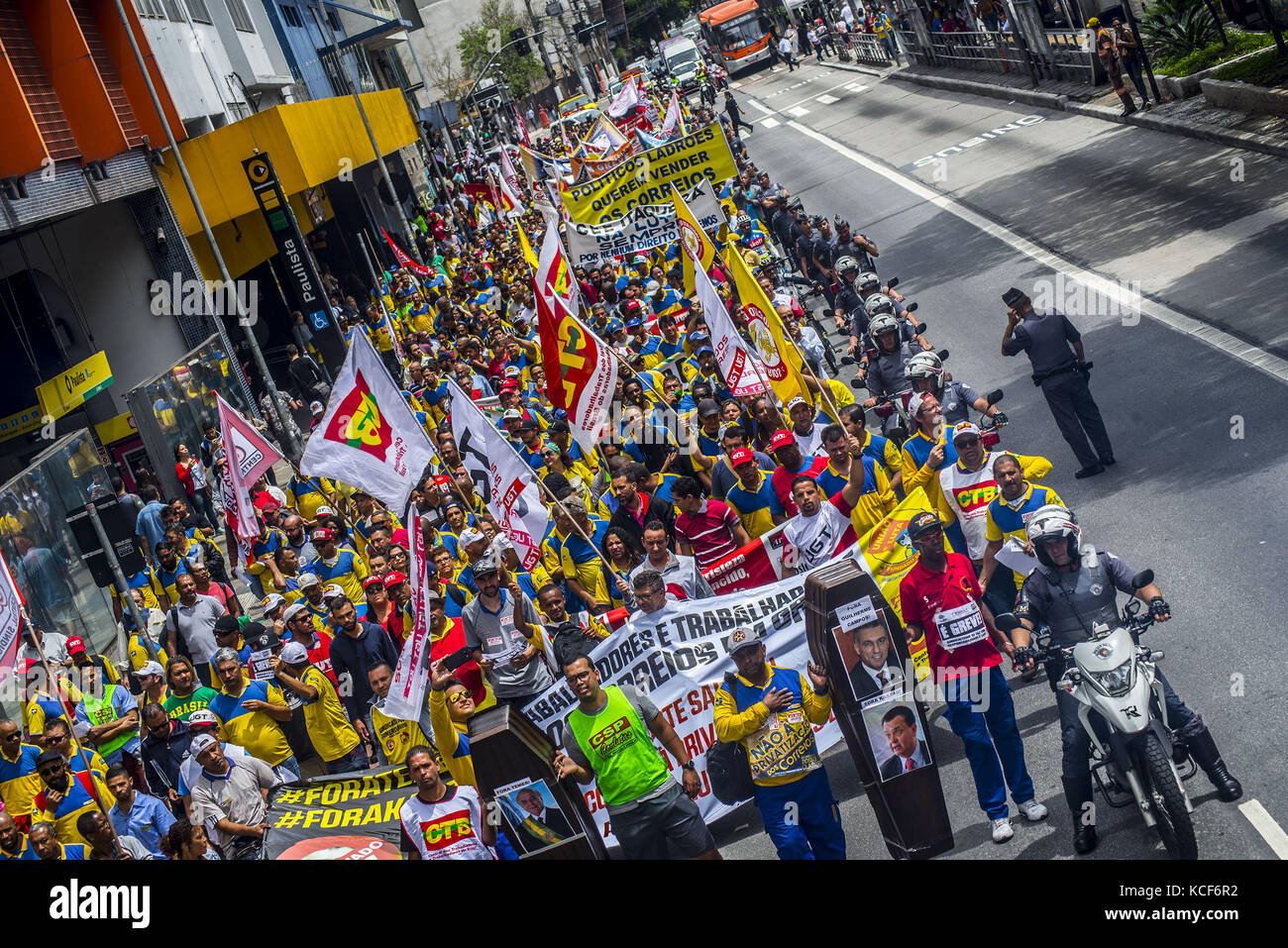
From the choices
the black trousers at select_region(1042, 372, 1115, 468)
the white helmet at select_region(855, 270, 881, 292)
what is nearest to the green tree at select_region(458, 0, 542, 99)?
the white helmet at select_region(855, 270, 881, 292)

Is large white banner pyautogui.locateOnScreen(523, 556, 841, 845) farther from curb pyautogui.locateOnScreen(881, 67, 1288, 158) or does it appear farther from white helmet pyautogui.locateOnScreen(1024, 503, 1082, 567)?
curb pyautogui.locateOnScreen(881, 67, 1288, 158)

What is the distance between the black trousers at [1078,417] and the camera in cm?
1159

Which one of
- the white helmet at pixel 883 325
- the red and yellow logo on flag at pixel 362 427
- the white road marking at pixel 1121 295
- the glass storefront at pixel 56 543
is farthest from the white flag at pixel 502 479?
the glass storefront at pixel 56 543

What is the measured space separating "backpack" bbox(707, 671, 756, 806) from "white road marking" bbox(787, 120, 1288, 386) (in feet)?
7.95

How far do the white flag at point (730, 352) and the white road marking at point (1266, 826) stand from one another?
6379 millimetres

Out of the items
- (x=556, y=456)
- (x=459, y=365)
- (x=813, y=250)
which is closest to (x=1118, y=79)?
(x=813, y=250)

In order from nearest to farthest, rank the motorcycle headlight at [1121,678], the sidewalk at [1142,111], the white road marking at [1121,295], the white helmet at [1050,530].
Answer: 1. the motorcycle headlight at [1121,678]
2. the white helmet at [1050,530]
3. the white road marking at [1121,295]
4. the sidewalk at [1142,111]

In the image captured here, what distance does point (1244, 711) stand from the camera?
7.46 meters

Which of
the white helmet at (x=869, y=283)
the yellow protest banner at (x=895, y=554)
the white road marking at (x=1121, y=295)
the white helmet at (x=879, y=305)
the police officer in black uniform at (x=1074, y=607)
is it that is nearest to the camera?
the police officer in black uniform at (x=1074, y=607)

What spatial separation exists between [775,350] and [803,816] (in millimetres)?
5345

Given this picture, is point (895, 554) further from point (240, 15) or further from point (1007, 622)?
point (240, 15)

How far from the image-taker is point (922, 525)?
24.9ft

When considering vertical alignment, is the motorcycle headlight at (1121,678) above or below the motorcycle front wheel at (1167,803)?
above

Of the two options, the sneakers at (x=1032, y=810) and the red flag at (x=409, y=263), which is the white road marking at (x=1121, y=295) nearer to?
the sneakers at (x=1032, y=810)
